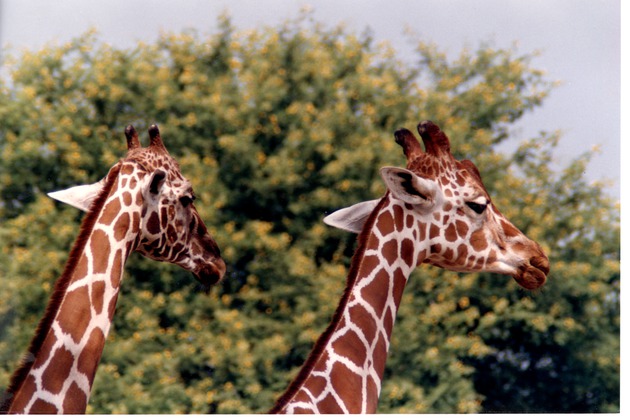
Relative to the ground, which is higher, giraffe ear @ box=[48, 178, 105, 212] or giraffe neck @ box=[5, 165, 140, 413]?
giraffe ear @ box=[48, 178, 105, 212]

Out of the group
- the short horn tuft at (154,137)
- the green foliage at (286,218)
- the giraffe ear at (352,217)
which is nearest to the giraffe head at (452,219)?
the giraffe ear at (352,217)

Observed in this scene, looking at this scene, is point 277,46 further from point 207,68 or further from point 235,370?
point 235,370

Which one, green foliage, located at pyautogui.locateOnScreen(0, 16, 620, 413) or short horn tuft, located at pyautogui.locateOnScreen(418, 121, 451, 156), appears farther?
green foliage, located at pyautogui.locateOnScreen(0, 16, 620, 413)

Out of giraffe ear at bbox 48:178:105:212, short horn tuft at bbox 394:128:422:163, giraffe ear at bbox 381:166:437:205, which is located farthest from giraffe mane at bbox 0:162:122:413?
short horn tuft at bbox 394:128:422:163

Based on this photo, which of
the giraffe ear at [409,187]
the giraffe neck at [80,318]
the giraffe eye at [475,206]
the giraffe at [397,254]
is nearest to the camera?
the giraffe neck at [80,318]

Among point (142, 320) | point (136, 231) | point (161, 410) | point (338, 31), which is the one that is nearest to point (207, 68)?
point (338, 31)

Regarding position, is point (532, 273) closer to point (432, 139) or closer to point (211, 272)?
point (432, 139)

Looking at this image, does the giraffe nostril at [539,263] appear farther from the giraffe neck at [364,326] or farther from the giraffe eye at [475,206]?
the giraffe neck at [364,326]

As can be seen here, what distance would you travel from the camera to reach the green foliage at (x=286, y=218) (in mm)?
10352

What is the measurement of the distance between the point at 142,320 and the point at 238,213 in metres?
1.53

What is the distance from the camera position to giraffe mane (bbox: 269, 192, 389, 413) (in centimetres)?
563

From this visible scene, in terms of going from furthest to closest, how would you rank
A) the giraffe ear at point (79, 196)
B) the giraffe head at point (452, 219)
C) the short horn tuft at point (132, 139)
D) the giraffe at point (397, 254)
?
the short horn tuft at point (132, 139)
the giraffe ear at point (79, 196)
the giraffe head at point (452, 219)
the giraffe at point (397, 254)

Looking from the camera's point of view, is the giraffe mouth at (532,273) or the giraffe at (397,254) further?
the giraffe mouth at (532,273)

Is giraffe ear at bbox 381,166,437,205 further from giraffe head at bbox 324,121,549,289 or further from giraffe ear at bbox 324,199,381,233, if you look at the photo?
giraffe ear at bbox 324,199,381,233
